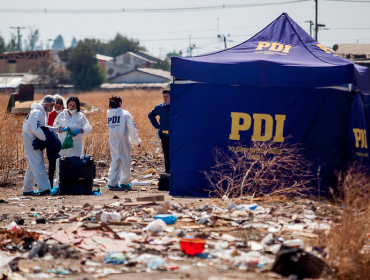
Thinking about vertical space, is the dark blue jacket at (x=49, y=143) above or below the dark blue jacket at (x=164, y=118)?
below

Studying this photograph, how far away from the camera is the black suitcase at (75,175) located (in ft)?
29.1

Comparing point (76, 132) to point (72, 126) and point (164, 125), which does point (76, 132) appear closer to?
point (72, 126)

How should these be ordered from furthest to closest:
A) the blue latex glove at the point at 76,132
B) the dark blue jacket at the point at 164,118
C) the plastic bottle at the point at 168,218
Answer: the dark blue jacket at the point at 164,118
the blue latex glove at the point at 76,132
the plastic bottle at the point at 168,218

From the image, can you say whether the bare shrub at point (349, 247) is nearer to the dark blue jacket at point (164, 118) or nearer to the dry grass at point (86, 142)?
the dark blue jacket at point (164, 118)

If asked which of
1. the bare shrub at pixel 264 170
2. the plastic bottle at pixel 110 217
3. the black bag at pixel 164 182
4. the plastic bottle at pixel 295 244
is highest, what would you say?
the bare shrub at pixel 264 170

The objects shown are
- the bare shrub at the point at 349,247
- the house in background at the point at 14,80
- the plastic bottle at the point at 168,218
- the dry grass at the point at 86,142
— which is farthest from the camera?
the house in background at the point at 14,80

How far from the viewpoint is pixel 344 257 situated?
4680 mm

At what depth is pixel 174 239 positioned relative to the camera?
5441 mm

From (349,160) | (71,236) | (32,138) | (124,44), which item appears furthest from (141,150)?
(124,44)

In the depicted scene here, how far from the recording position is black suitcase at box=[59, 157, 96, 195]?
8.88 metres

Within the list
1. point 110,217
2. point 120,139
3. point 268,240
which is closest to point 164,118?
point 120,139

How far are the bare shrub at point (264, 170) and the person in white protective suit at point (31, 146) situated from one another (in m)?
3.21

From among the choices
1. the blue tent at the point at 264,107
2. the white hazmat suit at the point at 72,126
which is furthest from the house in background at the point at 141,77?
the blue tent at the point at 264,107

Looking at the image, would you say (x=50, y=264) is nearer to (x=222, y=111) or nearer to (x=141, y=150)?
(x=222, y=111)
